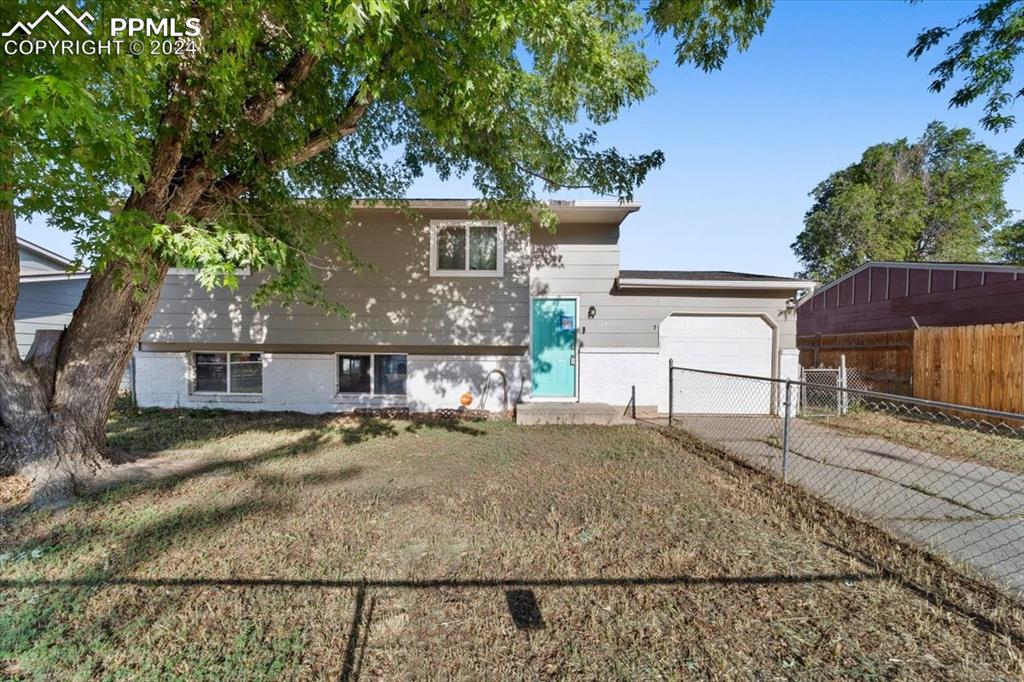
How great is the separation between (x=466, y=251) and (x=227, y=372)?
544 centimetres

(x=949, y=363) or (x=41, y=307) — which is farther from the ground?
(x=41, y=307)

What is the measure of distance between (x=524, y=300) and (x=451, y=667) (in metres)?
6.55

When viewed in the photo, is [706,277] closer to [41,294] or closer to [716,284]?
[716,284]

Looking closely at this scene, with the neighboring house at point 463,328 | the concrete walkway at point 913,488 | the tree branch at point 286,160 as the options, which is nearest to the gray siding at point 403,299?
the neighboring house at point 463,328

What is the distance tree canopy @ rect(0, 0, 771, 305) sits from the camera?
116 inches

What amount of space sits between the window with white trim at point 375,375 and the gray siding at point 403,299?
546mm

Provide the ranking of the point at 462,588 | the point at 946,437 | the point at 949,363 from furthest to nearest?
the point at 949,363
the point at 946,437
the point at 462,588

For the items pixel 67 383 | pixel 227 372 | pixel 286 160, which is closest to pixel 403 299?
pixel 286 160

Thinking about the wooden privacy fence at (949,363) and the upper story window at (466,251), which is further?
the upper story window at (466,251)

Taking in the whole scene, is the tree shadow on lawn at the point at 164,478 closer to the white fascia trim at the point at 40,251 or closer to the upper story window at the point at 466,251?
the upper story window at the point at 466,251

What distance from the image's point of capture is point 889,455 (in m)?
5.62

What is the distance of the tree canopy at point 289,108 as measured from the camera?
116 inches

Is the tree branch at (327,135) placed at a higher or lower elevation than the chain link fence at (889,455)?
higher

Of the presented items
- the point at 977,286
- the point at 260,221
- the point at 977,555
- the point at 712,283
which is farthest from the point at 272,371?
the point at 977,286
